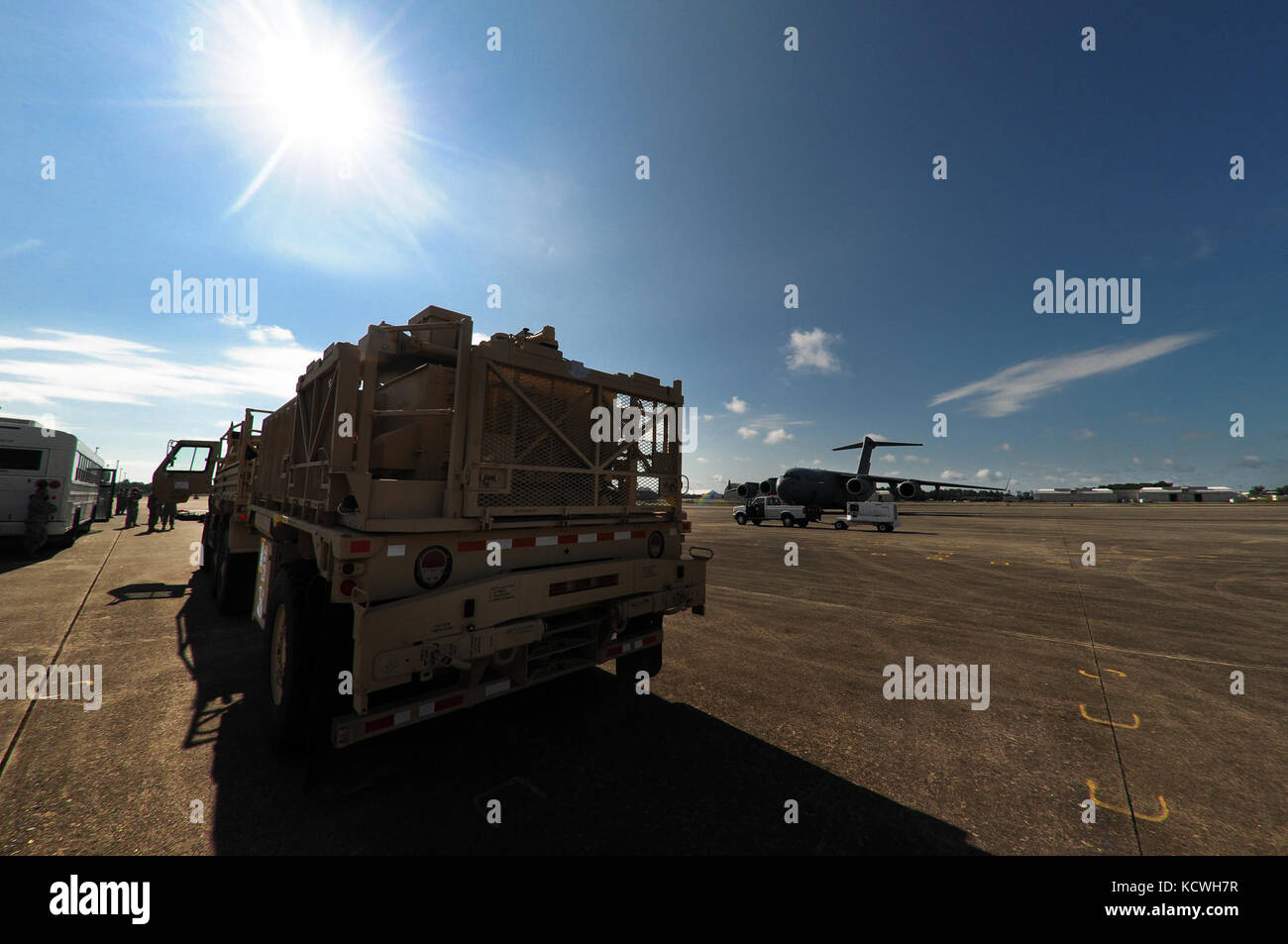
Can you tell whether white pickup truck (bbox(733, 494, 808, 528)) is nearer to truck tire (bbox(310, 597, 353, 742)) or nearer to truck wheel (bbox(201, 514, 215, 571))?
truck wheel (bbox(201, 514, 215, 571))

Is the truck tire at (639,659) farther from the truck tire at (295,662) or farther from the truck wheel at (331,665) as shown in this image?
the truck tire at (295,662)

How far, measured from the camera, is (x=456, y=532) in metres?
3.31

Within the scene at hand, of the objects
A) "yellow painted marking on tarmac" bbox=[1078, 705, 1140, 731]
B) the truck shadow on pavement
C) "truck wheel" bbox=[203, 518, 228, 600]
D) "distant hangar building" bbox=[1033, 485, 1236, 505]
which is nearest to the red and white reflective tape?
the truck shadow on pavement

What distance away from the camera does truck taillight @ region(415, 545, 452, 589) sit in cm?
318

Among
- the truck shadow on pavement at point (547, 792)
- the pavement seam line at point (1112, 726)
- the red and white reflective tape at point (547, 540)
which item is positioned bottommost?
the pavement seam line at point (1112, 726)

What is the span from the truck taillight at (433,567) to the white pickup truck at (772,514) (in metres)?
27.2

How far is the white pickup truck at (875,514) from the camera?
2642 centimetres

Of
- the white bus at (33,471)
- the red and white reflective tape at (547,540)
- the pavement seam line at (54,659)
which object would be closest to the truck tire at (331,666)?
the red and white reflective tape at (547,540)

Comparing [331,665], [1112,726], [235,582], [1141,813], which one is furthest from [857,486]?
[331,665]

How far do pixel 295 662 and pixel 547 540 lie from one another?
1936 mm
